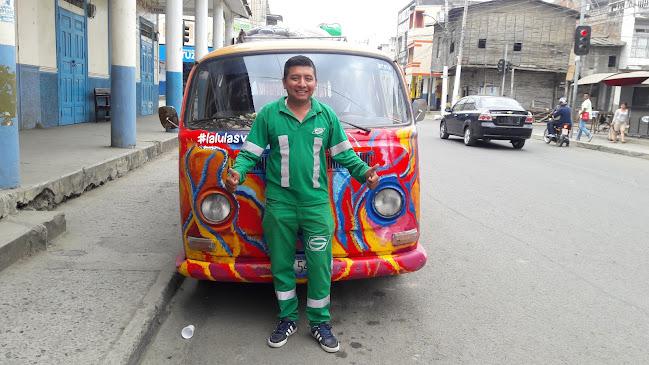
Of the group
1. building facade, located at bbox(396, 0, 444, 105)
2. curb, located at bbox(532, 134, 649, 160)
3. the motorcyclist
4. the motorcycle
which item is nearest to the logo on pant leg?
curb, located at bbox(532, 134, 649, 160)

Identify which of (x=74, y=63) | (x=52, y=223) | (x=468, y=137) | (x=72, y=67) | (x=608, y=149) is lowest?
(x=52, y=223)

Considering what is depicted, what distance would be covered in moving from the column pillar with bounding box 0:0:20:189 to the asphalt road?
2368 mm

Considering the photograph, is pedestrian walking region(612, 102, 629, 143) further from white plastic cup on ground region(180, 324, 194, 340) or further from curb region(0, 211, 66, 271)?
white plastic cup on ground region(180, 324, 194, 340)

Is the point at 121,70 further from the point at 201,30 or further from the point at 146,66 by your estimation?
the point at 146,66

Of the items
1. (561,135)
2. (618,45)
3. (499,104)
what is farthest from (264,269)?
(618,45)

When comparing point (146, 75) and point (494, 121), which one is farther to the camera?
point (146, 75)

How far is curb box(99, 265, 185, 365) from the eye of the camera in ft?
9.24

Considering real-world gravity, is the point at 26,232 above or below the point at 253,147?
below

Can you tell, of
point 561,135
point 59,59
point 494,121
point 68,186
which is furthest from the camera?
point 561,135

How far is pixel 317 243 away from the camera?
3189mm

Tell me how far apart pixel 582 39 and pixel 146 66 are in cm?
1574

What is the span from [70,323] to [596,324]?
10.9ft

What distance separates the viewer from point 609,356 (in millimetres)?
3150

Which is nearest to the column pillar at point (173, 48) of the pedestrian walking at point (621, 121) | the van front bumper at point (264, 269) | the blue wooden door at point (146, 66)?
the blue wooden door at point (146, 66)
